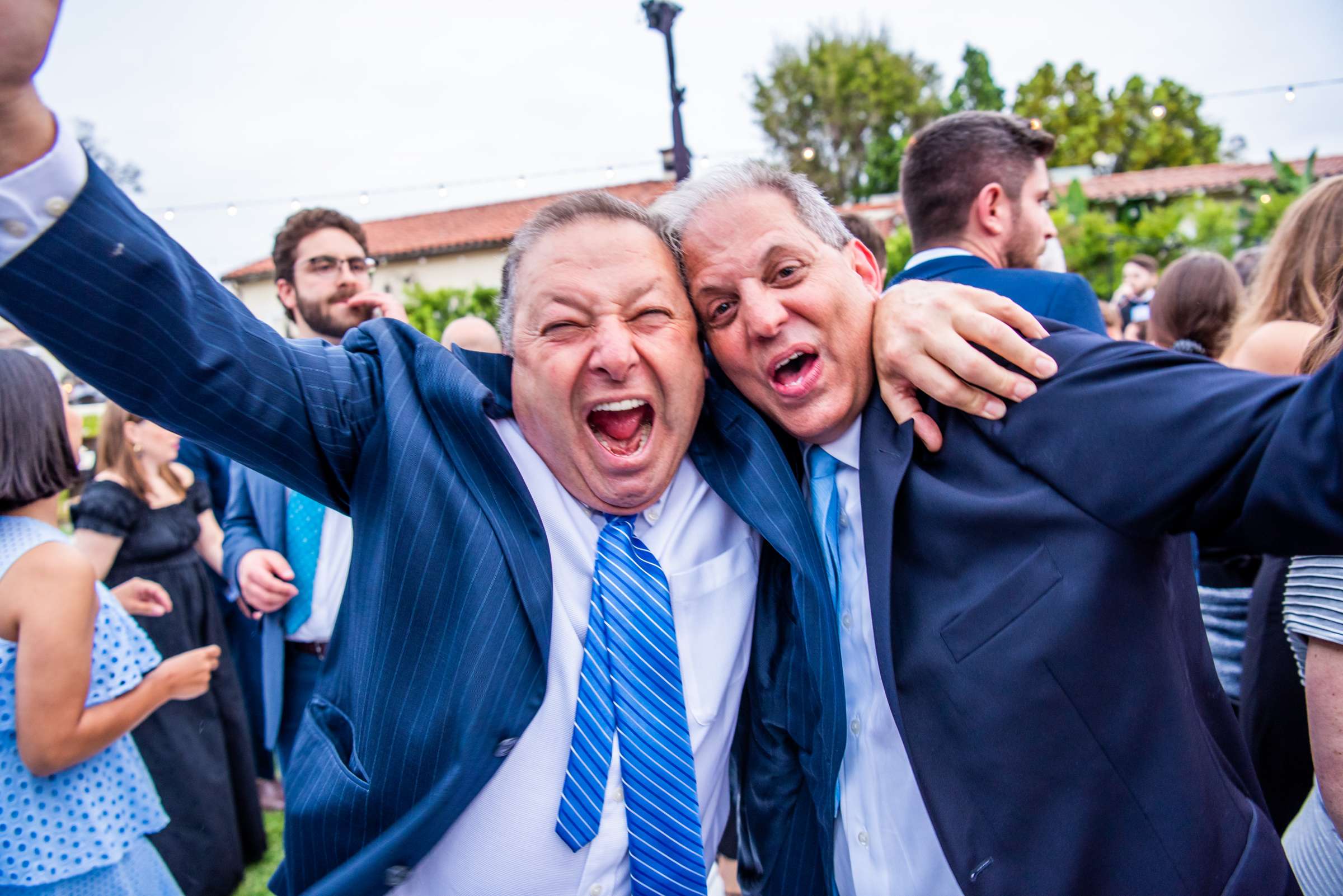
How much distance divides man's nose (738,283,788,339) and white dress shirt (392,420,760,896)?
388mm

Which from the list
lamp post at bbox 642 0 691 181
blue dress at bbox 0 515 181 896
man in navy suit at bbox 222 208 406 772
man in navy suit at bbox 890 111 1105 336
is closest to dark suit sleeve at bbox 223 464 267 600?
man in navy suit at bbox 222 208 406 772

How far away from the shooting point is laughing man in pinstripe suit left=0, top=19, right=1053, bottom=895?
1313 mm

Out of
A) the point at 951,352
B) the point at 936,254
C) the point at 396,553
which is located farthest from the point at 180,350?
the point at 936,254

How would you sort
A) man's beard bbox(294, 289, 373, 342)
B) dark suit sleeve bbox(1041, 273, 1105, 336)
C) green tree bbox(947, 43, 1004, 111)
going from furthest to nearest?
green tree bbox(947, 43, 1004, 111) → man's beard bbox(294, 289, 373, 342) → dark suit sleeve bbox(1041, 273, 1105, 336)

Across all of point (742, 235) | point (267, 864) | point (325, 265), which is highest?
point (742, 235)

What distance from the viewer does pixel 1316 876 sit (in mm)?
1643

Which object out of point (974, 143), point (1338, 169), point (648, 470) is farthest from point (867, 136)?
point (648, 470)

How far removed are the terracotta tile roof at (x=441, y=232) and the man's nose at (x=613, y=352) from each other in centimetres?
2306

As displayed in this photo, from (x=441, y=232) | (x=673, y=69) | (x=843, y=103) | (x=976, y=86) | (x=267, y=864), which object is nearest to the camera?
(x=267, y=864)

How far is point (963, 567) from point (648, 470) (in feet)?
2.23

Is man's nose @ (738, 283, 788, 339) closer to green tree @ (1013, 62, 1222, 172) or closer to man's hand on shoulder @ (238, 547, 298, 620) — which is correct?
man's hand on shoulder @ (238, 547, 298, 620)

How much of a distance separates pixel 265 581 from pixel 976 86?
43.5m

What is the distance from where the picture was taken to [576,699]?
157 centimetres

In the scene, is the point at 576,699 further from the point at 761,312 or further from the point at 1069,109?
the point at 1069,109
